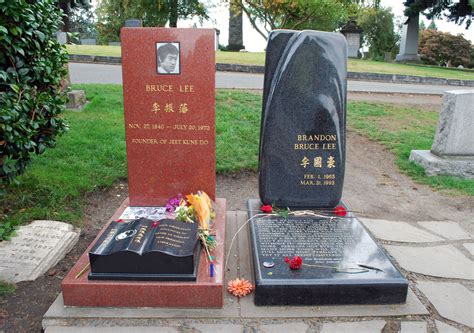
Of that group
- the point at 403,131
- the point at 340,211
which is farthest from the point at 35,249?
the point at 403,131

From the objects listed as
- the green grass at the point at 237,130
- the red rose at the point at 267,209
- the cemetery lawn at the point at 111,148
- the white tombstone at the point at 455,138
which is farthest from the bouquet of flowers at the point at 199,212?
the white tombstone at the point at 455,138

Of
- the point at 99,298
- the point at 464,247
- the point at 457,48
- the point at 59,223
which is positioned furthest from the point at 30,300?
the point at 457,48

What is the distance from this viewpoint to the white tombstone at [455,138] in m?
5.06

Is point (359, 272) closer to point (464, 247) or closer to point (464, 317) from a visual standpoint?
point (464, 317)

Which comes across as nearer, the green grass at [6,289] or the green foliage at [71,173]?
the green grass at [6,289]

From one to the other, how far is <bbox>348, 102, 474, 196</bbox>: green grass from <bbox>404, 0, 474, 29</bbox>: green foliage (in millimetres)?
14585

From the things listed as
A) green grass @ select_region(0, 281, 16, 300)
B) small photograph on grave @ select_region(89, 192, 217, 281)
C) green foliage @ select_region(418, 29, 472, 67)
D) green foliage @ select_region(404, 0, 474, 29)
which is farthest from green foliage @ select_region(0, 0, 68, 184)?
green foliage @ select_region(418, 29, 472, 67)

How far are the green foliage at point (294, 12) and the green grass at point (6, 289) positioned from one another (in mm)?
15906

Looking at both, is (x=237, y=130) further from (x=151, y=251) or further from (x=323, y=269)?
(x=151, y=251)

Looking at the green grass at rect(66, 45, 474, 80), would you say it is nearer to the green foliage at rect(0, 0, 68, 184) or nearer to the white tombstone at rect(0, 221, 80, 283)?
the green foliage at rect(0, 0, 68, 184)

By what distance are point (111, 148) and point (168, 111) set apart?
222 centimetres

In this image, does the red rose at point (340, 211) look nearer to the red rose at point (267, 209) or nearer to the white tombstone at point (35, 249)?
the red rose at point (267, 209)

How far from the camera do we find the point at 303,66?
320 cm

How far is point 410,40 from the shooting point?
22109mm
